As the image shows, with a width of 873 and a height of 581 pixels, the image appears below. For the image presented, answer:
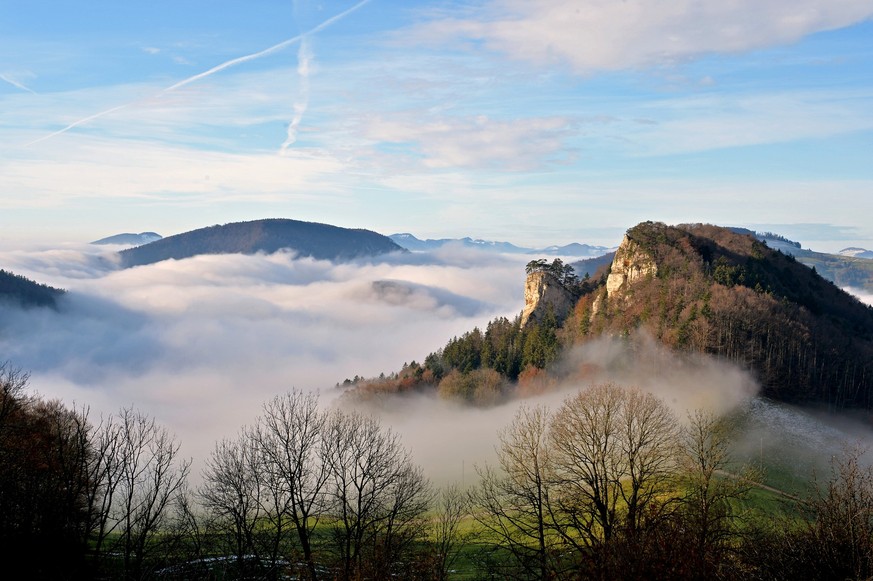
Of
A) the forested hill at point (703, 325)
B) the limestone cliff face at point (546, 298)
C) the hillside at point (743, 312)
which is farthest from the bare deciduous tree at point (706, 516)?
the limestone cliff face at point (546, 298)

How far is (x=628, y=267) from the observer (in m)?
135

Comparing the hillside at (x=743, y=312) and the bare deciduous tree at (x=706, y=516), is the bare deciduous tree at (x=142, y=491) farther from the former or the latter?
the hillside at (x=743, y=312)

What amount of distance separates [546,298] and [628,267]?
20.6 metres

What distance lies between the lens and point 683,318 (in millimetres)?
112812

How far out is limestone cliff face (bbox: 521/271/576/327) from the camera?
147 meters

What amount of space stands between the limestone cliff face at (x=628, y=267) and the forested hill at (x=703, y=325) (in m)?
0.24

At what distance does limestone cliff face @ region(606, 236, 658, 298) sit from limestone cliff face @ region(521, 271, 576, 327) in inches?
495

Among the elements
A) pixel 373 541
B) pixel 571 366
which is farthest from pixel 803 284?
pixel 373 541

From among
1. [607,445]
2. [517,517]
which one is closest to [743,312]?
[607,445]

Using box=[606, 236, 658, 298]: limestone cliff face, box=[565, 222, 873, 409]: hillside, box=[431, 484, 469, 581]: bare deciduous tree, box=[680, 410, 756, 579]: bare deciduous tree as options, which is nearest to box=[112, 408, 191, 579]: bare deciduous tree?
box=[431, 484, 469, 581]: bare deciduous tree

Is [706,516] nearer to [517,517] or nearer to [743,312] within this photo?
[517,517]

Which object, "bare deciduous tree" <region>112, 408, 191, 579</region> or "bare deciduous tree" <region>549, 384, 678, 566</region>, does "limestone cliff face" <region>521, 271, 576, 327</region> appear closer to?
"bare deciduous tree" <region>112, 408, 191, 579</region>

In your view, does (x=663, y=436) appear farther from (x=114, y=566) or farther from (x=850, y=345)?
(x=850, y=345)

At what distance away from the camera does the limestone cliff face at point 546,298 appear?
147375 mm
